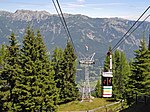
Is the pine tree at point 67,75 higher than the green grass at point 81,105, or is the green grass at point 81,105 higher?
the pine tree at point 67,75

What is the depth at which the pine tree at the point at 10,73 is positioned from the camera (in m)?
49.6

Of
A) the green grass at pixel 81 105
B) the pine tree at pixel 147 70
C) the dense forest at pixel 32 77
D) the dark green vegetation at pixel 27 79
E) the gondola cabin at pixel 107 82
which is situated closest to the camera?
the gondola cabin at pixel 107 82

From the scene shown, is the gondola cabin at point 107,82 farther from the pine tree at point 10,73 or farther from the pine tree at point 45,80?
the pine tree at point 10,73

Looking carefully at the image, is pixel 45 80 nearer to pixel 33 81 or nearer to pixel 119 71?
pixel 33 81

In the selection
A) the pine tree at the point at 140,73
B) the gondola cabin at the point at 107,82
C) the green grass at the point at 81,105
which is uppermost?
the pine tree at the point at 140,73

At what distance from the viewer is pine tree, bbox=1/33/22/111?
49625mm

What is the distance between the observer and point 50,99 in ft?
160

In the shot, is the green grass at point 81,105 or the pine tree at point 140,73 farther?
the green grass at point 81,105

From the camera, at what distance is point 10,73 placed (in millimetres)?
50281

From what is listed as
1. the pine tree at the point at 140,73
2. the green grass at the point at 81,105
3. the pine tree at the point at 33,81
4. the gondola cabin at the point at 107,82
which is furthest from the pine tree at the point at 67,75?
the gondola cabin at the point at 107,82

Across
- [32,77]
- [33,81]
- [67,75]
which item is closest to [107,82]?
[32,77]

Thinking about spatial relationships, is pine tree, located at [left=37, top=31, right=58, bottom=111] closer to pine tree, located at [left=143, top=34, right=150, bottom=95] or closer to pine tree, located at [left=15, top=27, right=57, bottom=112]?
pine tree, located at [left=15, top=27, right=57, bottom=112]

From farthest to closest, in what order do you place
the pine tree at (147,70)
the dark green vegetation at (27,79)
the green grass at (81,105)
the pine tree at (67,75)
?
the pine tree at (67,75)
the green grass at (81,105)
the dark green vegetation at (27,79)
the pine tree at (147,70)

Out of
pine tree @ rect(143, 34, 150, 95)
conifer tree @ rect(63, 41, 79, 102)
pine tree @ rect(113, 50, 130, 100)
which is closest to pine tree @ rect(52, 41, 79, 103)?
conifer tree @ rect(63, 41, 79, 102)
